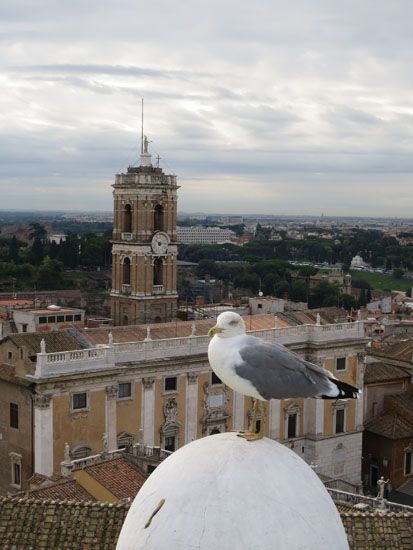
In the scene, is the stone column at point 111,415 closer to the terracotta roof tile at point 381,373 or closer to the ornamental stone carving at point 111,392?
the ornamental stone carving at point 111,392

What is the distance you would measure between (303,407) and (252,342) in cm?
2746

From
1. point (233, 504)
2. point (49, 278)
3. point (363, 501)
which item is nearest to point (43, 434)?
point (363, 501)

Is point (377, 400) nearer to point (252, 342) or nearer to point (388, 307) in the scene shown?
point (252, 342)

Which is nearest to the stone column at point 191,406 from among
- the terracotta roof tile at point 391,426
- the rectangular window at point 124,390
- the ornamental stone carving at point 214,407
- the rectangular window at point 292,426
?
the ornamental stone carving at point 214,407

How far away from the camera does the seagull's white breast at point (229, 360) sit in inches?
302

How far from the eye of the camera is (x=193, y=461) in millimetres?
7277

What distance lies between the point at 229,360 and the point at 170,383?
23.2 metres

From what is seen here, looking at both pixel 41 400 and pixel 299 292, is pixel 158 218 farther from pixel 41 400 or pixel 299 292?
pixel 299 292

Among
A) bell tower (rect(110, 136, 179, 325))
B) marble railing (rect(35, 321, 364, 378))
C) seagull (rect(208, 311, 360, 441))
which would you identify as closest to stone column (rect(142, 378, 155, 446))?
marble railing (rect(35, 321, 364, 378))

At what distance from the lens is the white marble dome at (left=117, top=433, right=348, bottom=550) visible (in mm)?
6820

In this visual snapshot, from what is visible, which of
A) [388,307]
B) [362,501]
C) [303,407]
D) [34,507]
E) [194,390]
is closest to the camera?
[34,507]

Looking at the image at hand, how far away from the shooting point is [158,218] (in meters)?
39.1

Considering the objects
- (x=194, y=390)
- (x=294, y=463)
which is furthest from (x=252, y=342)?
(x=194, y=390)

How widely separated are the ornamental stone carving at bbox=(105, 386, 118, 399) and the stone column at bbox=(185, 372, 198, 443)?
11.5ft
